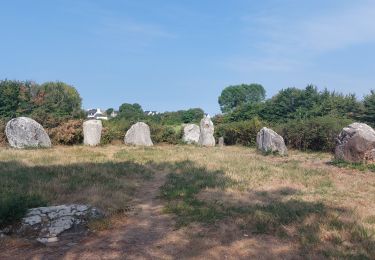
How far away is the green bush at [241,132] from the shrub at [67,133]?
1019cm

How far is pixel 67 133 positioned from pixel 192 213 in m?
17.9

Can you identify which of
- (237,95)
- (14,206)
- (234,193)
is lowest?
(234,193)

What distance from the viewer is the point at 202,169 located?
44.3 feet

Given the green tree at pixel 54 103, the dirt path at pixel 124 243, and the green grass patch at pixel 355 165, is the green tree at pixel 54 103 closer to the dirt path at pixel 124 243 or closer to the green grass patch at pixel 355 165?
the green grass patch at pixel 355 165

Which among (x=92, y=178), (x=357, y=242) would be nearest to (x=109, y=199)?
(x=92, y=178)

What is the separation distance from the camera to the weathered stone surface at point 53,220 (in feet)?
23.3

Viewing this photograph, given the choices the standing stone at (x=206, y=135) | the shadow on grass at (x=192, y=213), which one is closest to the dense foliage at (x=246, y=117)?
the standing stone at (x=206, y=135)

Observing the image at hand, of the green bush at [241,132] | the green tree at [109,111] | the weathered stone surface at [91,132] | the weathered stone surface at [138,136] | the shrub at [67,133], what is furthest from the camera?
the green tree at [109,111]

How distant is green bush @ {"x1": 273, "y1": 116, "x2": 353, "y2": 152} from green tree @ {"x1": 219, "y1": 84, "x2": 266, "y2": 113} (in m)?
55.1

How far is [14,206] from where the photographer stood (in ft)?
→ 24.8

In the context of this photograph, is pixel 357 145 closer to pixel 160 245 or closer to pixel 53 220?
pixel 160 245

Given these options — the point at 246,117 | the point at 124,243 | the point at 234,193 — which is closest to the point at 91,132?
the point at 234,193

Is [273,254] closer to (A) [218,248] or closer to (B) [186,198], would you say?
(A) [218,248]

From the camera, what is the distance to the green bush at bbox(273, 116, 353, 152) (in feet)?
71.6
